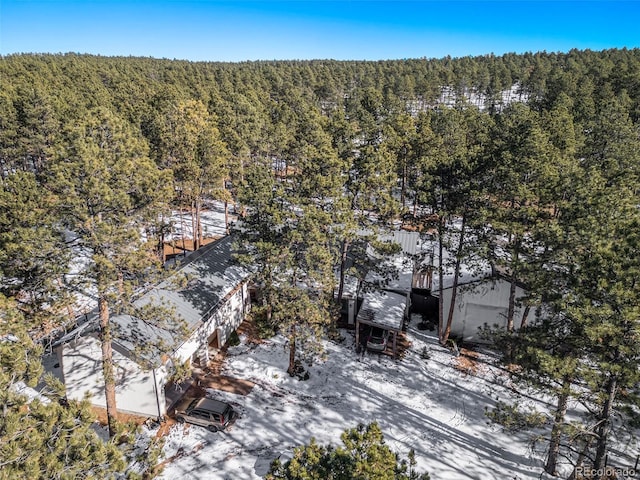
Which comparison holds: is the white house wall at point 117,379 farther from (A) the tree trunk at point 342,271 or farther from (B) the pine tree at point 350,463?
(A) the tree trunk at point 342,271

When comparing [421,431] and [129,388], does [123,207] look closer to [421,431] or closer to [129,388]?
[129,388]

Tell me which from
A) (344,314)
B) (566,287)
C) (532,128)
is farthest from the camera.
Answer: (344,314)

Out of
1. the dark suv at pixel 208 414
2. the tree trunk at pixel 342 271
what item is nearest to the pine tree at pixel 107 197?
the dark suv at pixel 208 414

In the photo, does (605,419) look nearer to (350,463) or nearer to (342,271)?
(350,463)

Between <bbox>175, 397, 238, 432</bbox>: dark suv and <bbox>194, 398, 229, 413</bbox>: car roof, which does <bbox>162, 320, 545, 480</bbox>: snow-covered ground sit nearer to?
<bbox>175, 397, 238, 432</bbox>: dark suv

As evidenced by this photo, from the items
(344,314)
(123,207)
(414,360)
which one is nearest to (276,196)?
(123,207)

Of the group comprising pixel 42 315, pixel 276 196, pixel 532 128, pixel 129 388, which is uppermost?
pixel 532 128

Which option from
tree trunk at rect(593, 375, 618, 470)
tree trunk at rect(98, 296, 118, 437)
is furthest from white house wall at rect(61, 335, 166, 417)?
tree trunk at rect(593, 375, 618, 470)

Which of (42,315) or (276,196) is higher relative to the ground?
(276,196)
